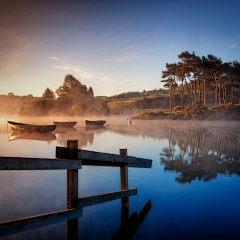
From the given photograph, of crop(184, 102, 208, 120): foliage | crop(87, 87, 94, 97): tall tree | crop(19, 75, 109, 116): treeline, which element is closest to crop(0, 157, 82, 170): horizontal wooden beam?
crop(184, 102, 208, 120): foliage

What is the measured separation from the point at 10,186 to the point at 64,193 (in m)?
2.13

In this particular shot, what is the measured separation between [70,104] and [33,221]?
86.0 meters

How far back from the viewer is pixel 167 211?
6.09 m

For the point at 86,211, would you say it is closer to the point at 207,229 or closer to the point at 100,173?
the point at 207,229

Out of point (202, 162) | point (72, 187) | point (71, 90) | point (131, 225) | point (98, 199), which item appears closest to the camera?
point (72, 187)

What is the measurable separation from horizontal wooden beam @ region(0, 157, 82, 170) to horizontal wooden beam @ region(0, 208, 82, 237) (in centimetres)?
73

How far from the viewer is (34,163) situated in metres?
3.33

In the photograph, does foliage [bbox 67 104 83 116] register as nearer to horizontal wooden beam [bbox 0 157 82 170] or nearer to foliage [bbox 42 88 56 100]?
foliage [bbox 42 88 56 100]

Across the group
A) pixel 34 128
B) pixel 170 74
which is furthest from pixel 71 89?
pixel 34 128

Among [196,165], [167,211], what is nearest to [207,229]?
[167,211]

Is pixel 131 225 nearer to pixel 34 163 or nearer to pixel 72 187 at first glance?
pixel 72 187

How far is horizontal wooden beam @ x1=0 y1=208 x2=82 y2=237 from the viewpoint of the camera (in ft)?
10.6

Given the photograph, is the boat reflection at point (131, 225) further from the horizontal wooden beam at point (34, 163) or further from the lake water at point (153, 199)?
the horizontal wooden beam at point (34, 163)

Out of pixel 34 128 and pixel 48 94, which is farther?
pixel 48 94
